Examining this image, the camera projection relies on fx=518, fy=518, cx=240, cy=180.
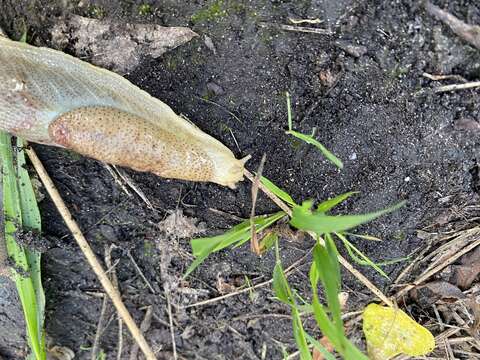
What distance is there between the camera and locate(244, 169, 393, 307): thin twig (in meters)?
1.76

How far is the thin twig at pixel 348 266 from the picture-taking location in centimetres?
176

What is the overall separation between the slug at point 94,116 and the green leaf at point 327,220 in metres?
0.31

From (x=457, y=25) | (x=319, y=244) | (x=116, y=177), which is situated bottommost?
(x=319, y=244)

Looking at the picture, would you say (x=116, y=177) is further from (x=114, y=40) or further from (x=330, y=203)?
(x=330, y=203)

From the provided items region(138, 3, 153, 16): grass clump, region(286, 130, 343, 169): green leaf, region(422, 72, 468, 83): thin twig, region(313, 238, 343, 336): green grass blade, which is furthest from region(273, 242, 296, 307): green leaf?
region(138, 3, 153, 16): grass clump

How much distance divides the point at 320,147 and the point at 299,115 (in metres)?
0.16

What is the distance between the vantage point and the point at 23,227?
6.19ft

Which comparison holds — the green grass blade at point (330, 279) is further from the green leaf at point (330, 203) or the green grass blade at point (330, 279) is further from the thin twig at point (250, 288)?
the thin twig at point (250, 288)

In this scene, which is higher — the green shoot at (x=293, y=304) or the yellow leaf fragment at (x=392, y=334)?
the green shoot at (x=293, y=304)

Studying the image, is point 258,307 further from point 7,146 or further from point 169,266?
point 7,146

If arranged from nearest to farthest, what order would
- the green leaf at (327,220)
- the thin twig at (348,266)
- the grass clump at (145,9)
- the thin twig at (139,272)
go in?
1. the green leaf at (327,220)
2. the grass clump at (145,9)
3. the thin twig at (348,266)
4. the thin twig at (139,272)

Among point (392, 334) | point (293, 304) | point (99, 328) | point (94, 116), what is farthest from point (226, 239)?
point (99, 328)

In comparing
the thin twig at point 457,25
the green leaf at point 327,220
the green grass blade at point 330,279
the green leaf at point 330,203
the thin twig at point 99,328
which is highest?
the thin twig at point 457,25

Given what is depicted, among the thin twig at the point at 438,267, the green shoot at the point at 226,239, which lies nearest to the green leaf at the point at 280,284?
the green shoot at the point at 226,239
